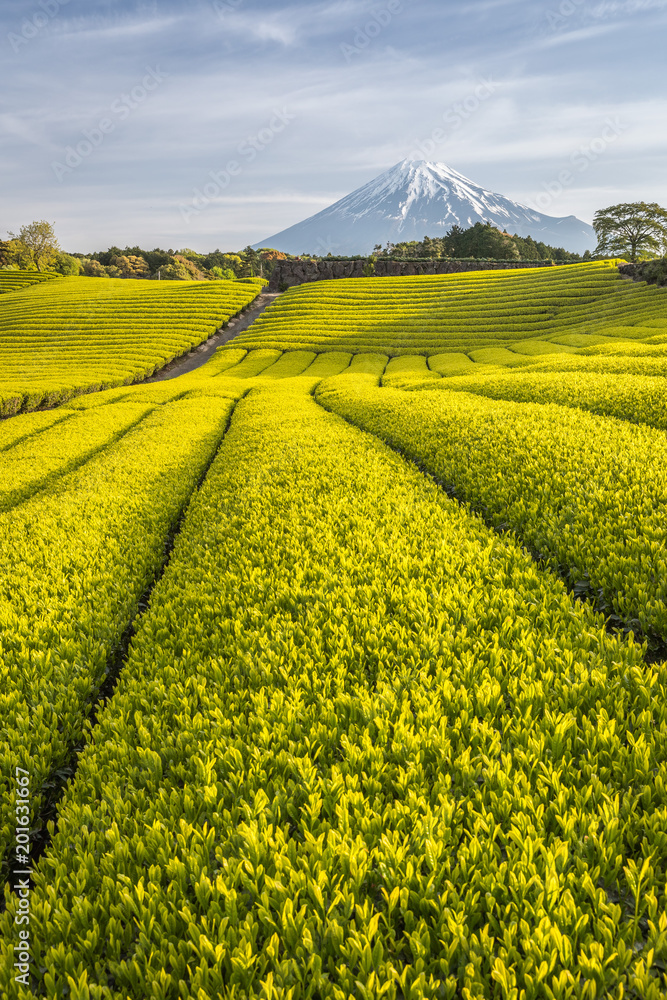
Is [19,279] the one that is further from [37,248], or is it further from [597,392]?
[597,392]

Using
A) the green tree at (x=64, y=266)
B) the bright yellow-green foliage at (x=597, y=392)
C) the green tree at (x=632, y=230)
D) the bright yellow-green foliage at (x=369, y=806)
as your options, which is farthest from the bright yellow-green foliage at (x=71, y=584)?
the green tree at (x=64, y=266)

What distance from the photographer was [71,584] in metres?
6.44

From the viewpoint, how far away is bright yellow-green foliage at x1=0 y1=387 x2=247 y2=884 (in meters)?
3.99

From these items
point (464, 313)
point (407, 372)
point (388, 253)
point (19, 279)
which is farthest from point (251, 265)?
point (407, 372)

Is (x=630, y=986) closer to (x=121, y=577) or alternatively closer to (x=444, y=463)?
(x=121, y=577)

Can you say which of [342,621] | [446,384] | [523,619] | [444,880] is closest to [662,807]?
[444,880]

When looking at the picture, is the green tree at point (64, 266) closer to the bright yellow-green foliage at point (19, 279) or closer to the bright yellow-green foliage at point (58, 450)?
the bright yellow-green foliage at point (19, 279)

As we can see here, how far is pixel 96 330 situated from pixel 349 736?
62.9m

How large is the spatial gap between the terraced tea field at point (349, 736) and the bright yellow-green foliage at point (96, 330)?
32209mm

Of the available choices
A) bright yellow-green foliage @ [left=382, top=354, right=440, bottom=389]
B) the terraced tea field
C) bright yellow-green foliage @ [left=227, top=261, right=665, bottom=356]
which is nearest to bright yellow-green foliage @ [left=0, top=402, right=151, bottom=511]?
the terraced tea field

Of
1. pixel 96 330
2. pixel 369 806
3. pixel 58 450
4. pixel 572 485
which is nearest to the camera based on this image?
pixel 369 806

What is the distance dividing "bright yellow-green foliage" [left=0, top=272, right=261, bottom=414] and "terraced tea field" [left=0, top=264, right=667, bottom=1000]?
1268 inches

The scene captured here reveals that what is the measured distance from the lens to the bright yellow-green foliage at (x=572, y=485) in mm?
5121

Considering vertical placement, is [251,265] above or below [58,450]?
above
